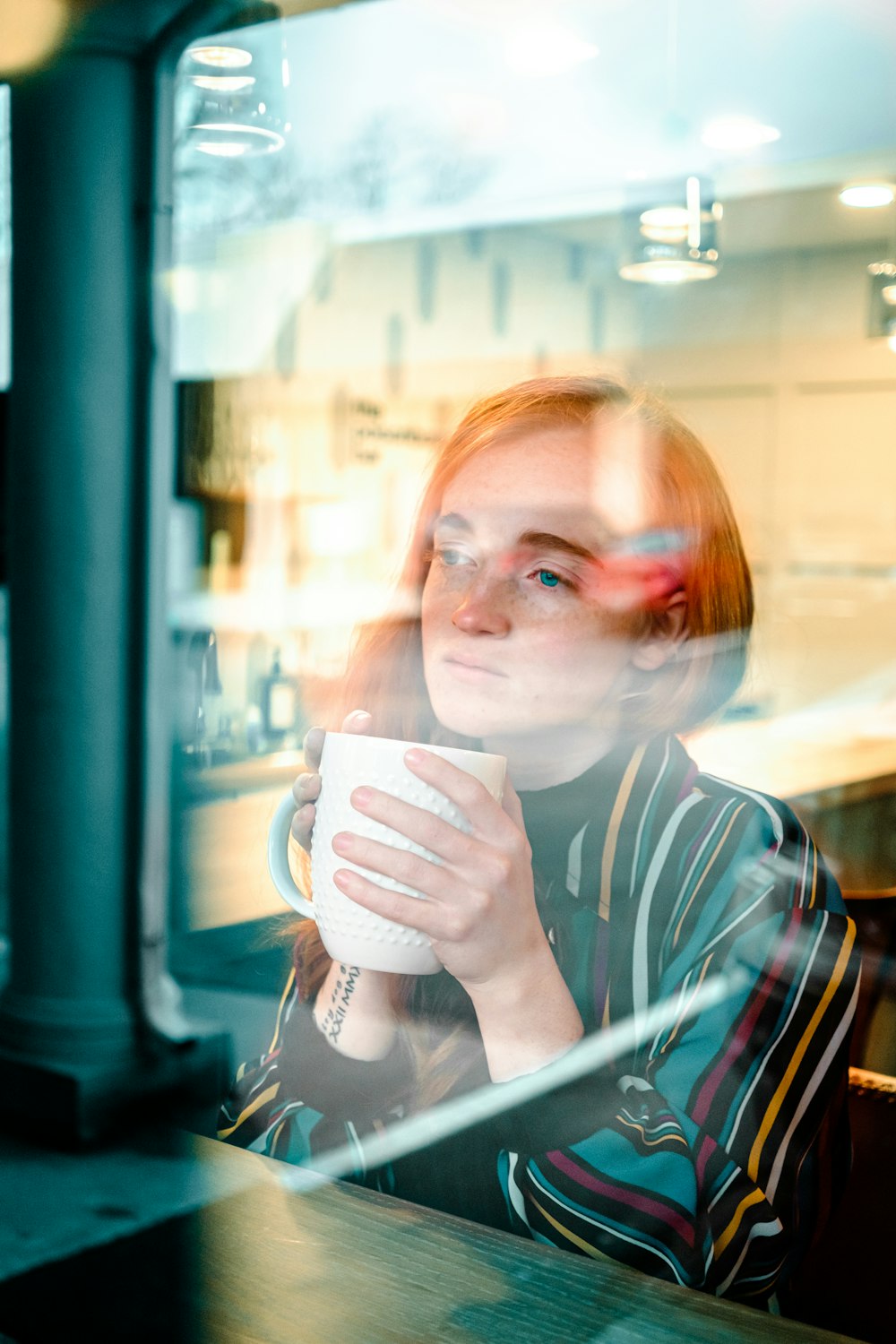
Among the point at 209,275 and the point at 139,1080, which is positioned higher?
the point at 209,275

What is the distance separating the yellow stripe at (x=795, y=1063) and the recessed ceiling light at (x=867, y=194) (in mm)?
962

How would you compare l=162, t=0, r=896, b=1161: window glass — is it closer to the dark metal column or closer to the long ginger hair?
the dark metal column

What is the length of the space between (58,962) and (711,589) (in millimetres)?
1408

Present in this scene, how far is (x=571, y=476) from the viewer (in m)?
0.81

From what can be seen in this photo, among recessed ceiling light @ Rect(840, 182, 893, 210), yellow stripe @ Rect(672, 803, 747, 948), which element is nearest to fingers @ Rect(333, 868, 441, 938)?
yellow stripe @ Rect(672, 803, 747, 948)

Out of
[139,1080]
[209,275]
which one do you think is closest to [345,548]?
[209,275]

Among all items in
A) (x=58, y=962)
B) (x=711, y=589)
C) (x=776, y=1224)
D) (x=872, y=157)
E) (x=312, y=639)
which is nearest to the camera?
(x=776, y=1224)

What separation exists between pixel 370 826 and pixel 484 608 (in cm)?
27

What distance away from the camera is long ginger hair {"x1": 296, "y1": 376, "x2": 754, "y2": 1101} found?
2.68 feet

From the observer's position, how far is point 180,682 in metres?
1.95

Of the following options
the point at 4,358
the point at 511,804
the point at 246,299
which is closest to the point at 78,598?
the point at 4,358

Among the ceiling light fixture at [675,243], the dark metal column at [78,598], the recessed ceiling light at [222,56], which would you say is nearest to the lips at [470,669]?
the ceiling light fixture at [675,243]

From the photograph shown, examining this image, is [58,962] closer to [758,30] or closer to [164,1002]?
[164,1002]

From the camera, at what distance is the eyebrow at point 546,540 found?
80 cm
